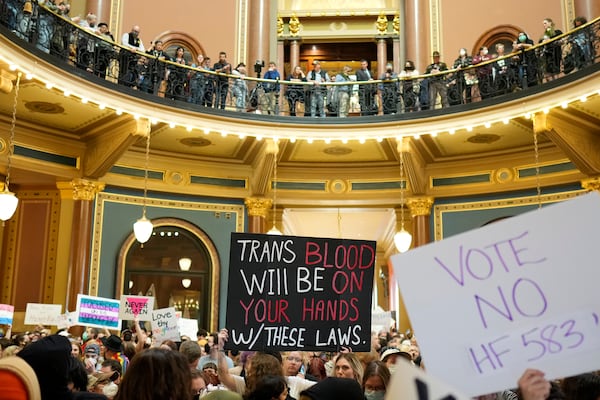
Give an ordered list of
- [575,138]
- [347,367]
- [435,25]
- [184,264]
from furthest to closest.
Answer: [435,25]
[184,264]
[575,138]
[347,367]

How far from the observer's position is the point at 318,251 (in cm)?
589

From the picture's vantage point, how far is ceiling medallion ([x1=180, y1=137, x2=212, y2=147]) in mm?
15578

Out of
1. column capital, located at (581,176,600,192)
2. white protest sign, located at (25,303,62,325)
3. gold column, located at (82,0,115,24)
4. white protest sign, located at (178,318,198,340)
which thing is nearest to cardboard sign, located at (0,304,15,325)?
white protest sign, located at (25,303,62,325)

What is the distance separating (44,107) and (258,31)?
7.12 m

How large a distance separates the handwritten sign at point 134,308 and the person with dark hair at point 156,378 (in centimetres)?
785

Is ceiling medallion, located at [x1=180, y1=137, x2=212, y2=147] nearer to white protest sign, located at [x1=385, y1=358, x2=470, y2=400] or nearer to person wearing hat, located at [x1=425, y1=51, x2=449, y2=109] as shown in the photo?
person wearing hat, located at [x1=425, y1=51, x2=449, y2=109]

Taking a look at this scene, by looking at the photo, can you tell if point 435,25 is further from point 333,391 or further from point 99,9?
point 333,391

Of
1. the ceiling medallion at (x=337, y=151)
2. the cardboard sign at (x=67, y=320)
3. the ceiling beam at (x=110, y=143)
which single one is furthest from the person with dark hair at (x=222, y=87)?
the cardboard sign at (x=67, y=320)

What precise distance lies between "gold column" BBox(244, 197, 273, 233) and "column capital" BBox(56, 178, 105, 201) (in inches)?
141

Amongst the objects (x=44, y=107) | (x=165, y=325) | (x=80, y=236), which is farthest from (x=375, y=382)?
(x=80, y=236)

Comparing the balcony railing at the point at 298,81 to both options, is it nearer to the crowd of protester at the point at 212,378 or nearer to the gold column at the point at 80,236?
the gold column at the point at 80,236

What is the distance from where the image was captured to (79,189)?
593 inches

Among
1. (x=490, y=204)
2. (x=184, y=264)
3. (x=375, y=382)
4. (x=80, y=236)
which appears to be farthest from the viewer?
(x=184, y=264)

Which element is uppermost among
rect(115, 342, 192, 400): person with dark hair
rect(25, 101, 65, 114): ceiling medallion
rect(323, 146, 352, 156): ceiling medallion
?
rect(25, 101, 65, 114): ceiling medallion
